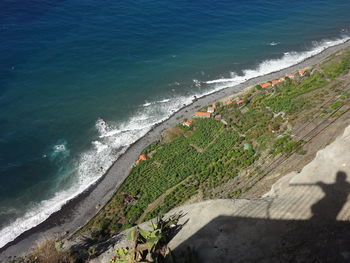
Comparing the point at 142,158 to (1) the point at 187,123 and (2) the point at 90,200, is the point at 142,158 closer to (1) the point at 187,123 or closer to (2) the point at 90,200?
(2) the point at 90,200

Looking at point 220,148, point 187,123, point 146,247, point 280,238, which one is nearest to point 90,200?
point 220,148

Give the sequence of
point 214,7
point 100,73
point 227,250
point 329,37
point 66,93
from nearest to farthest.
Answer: point 227,250 → point 66,93 → point 100,73 → point 329,37 → point 214,7

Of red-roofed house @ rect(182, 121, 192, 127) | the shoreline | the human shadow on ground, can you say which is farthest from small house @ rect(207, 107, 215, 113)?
the human shadow on ground

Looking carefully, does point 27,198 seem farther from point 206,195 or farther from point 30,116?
point 206,195

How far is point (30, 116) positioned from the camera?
4309cm

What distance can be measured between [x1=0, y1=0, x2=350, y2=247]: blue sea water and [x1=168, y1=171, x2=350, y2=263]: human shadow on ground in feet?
74.2

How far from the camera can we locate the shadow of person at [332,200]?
589 inches

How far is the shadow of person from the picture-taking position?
589 inches

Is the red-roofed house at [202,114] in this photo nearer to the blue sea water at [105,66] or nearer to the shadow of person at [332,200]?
the blue sea water at [105,66]

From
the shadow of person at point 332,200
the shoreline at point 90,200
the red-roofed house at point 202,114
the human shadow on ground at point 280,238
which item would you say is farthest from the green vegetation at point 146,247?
the red-roofed house at point 202,114

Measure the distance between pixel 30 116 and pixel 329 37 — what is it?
62.2 metres

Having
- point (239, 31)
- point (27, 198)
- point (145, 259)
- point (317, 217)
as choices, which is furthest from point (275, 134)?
point (239, 31)

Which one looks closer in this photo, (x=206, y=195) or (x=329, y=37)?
(x=206, y=195)

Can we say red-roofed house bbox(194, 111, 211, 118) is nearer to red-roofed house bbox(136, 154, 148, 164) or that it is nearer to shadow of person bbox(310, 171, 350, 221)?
red-roofed house bbox(136, 154, 148, 164)
